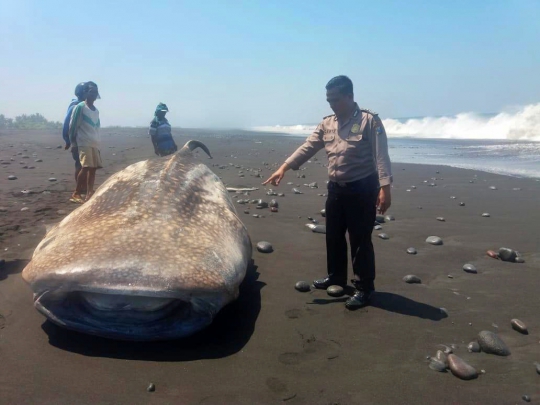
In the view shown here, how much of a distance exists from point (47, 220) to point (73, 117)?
2.25 meters

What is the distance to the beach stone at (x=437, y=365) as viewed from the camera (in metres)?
3.20

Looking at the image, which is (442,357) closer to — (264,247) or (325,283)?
(325,283)

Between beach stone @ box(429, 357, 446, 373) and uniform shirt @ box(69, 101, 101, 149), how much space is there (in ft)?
24.2

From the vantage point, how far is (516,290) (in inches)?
185

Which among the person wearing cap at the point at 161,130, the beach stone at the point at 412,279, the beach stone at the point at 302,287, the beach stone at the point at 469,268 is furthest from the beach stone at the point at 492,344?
the person wearing cap at the point at 161,130

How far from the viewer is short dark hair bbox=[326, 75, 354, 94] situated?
14.8 feet

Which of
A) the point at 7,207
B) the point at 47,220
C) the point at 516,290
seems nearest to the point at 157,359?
the point at 516,290

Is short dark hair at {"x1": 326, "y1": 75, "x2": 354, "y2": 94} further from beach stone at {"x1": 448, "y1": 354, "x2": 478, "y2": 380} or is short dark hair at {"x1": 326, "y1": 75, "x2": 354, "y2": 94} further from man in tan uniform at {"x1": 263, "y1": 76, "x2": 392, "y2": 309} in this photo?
beach stone at {"x1": 448, "y1": 354, "x2": 478, "y2": 380}

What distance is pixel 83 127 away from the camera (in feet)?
28.0

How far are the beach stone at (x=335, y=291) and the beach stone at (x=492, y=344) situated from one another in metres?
1.39

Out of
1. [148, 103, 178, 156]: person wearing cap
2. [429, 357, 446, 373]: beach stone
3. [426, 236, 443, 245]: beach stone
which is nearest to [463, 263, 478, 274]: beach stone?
[426, 236, 443, 245]: beach stone

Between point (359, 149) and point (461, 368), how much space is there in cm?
221

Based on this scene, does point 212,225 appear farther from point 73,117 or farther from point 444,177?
point 444,177

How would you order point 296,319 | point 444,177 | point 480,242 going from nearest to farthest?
point 296,319, point 480,242, point 444,177
